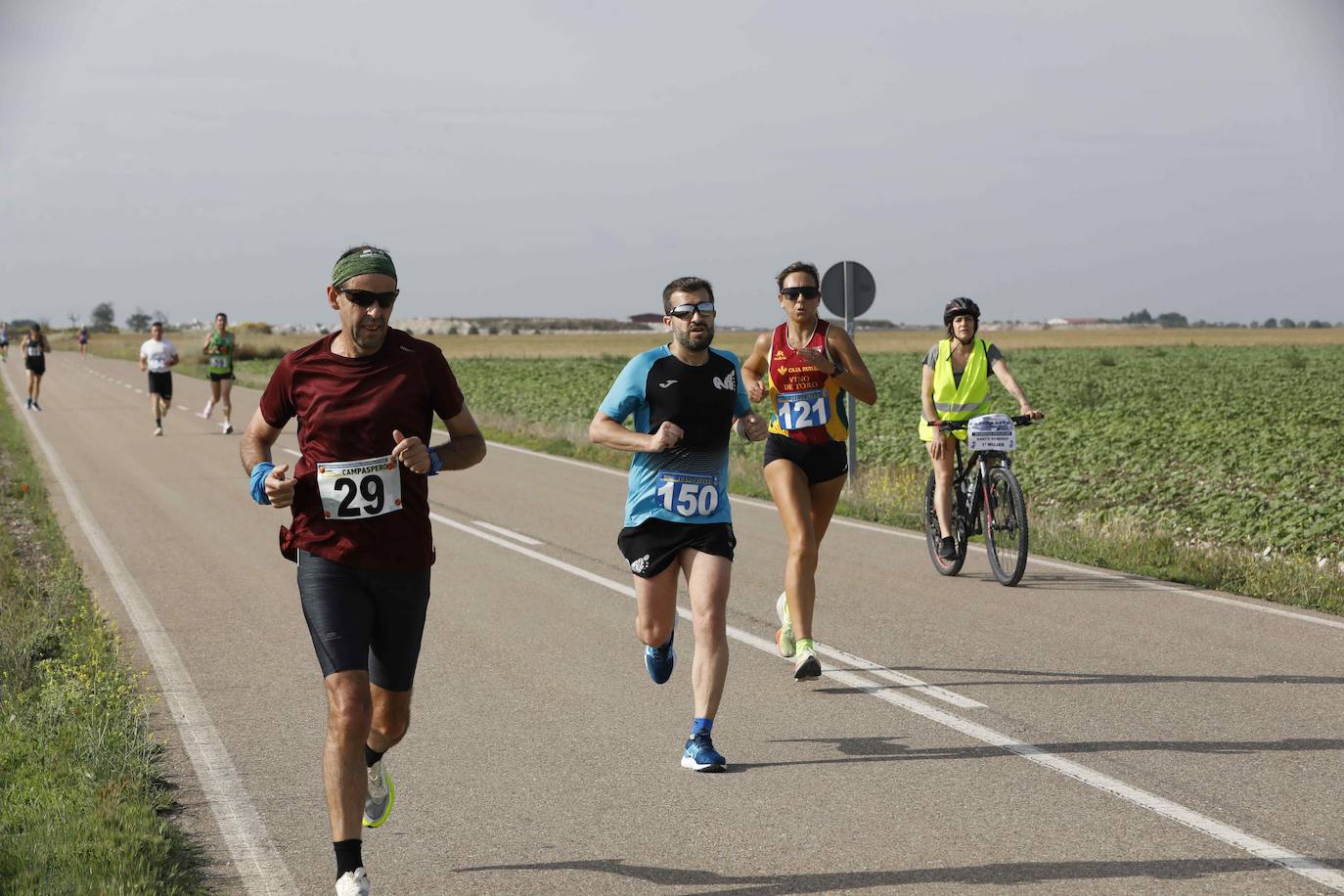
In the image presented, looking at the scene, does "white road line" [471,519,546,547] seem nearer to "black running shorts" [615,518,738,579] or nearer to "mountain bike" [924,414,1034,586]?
"mountain bike" [924,414,1034,586]

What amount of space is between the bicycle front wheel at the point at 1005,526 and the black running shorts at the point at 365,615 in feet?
21.5

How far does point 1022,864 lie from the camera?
4730mm

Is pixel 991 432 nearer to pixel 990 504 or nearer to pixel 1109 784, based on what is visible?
pixel 990 504

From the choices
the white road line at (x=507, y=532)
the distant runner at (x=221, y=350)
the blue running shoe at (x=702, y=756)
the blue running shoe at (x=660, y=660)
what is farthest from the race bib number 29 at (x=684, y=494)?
the distant runner at (x=221, y=350)

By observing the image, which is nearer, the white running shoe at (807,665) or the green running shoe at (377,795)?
the green running shoe at (377,795)

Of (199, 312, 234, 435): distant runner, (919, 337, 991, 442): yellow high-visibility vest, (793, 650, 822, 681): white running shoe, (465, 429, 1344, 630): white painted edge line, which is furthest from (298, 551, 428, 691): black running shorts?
(199, 312, 234, 435): distant runner

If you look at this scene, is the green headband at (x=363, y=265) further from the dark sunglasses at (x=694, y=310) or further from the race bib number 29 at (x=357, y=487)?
the dark sunglasses at (x=694, y=310)

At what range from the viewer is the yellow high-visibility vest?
10.9m

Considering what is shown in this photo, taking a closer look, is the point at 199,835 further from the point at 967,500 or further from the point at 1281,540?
the point at 1281,540

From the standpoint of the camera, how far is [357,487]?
4.52 m

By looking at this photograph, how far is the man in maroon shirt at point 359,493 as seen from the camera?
14.6 ft

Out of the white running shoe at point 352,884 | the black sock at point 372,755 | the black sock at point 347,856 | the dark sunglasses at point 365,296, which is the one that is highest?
the dark sunglasses at point 365,296

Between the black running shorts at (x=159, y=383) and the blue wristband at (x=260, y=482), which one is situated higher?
the blue wristband at (x=260, y=482)

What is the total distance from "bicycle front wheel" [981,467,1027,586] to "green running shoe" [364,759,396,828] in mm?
6351
